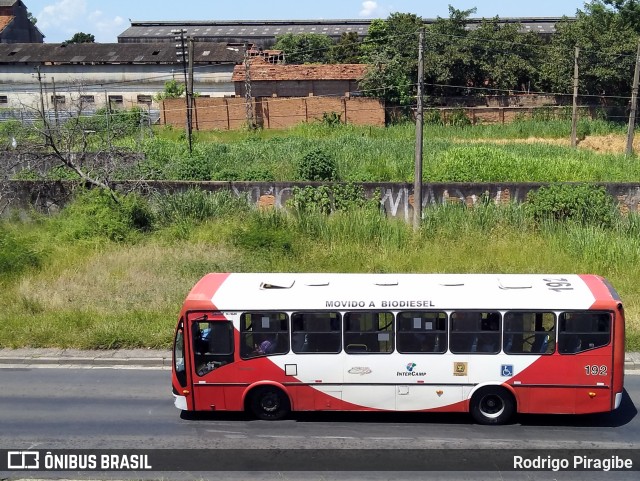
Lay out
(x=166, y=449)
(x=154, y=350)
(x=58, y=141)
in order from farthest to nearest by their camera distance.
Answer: (x=58, y=141) < (x=154, y=350) < (x=166, y=449)

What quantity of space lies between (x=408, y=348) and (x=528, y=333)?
2.15 metres

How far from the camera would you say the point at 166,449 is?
12609mm

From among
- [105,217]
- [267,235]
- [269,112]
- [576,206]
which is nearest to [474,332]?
[267,235]

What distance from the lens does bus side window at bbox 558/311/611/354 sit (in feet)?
42.5

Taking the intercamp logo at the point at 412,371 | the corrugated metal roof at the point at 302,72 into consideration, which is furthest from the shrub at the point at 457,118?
the intercamp logo at the point at 412,371

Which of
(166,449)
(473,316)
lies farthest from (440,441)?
(166,449)

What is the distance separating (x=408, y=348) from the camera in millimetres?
13320

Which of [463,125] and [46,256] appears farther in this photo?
[463,125]

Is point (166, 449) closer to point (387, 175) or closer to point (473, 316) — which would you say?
point (473, 316)

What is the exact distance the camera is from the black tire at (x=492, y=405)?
13359mm

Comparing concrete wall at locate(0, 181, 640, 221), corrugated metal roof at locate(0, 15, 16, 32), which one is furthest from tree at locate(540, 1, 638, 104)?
corrugated metal roof at locate(0, 15, 16, 32)

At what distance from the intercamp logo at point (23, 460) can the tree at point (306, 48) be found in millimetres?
62492

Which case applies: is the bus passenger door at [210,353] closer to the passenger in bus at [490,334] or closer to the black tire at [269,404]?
the black tire at [269,404]

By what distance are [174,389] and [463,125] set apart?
41439 mm
